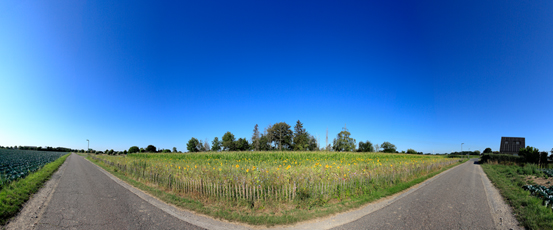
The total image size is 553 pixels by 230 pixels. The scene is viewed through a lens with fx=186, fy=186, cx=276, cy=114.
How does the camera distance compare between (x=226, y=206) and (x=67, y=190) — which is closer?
(x=226, y=206)

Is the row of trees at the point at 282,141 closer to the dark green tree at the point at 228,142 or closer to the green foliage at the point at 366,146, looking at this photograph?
the dark green tree at the point at 228,142

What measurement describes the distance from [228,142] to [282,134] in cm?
2217

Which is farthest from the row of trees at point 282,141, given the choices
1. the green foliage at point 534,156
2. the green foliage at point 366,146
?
the green foliage at point 534,156

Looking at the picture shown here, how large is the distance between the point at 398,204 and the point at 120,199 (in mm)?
12513

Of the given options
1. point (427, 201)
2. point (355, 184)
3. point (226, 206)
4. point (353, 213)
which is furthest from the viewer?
point (355, 184)

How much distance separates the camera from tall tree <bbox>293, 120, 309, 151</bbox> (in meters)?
67.0

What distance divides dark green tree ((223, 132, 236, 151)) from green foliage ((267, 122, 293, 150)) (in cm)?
1733

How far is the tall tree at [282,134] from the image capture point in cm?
6975

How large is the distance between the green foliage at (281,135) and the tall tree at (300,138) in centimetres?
316

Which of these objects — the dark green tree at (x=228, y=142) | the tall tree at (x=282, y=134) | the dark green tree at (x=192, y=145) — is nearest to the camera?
the tall tree at (x=282, y=134)

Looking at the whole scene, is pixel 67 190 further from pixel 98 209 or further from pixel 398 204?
pixel 398 204

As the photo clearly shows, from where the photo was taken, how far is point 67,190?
1096 centimetres

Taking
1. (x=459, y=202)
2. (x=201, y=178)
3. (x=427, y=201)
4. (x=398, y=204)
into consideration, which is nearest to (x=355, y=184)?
(x=398, y=204)

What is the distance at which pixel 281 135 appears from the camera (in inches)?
2751
